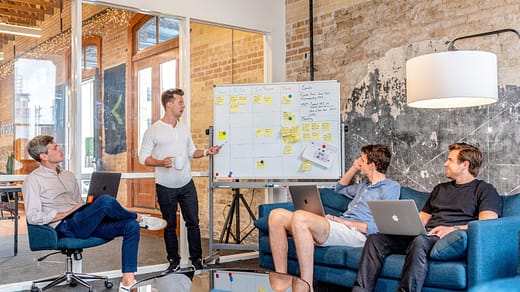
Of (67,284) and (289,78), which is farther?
(289,78)

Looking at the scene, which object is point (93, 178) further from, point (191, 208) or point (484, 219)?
point (484, 219)


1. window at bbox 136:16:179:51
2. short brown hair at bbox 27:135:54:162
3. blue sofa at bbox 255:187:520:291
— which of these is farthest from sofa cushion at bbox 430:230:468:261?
window at bbox 136:16:179:51

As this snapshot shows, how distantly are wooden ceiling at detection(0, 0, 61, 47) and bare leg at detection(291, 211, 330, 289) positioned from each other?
2.90 m

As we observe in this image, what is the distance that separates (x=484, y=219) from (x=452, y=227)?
0.21 metres

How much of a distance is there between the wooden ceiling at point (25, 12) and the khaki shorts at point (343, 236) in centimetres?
313

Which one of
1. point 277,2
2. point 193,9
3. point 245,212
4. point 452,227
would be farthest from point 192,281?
point 277,2

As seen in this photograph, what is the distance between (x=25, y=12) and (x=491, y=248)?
4166 mm

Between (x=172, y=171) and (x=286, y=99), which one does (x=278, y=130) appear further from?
(x=172, y=171)

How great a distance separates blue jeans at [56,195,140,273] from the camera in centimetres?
405

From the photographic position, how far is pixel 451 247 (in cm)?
322

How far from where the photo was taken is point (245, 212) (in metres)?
6.14

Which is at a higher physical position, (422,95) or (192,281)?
(422,95)

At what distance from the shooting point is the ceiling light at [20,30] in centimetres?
467

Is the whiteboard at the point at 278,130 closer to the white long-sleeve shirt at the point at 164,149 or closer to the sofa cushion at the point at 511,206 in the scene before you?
the white long-sleeve shirt at the point at 164,149
